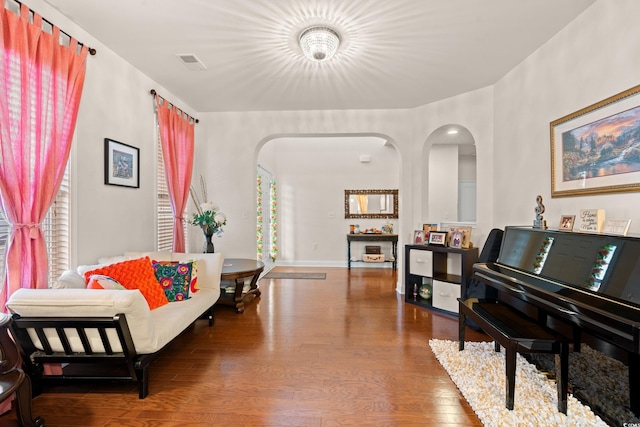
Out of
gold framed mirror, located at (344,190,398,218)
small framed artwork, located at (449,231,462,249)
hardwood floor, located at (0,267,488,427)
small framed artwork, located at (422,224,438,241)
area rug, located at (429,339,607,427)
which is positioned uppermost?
gold framed mirror, located at (344,190,398,218)

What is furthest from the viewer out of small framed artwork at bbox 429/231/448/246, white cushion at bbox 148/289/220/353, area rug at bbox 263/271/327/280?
area rug at bbox 263/271/327/280

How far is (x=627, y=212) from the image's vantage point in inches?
74.5

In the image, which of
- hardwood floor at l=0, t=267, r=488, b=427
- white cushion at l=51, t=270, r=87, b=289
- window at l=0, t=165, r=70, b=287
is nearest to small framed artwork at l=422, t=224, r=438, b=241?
hardwood floor at l=0, t=267, r=488, b=427

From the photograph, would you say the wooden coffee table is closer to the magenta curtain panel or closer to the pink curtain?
the pink curtain

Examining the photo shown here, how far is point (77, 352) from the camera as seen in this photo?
6.12 feet

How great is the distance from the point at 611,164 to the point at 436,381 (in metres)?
1.89

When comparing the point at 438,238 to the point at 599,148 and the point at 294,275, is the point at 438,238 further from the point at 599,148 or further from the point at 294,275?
the point at 294,275

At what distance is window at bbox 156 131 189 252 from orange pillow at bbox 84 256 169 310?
0.97 metres

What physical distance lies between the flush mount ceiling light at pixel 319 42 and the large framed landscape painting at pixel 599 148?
6.45ft

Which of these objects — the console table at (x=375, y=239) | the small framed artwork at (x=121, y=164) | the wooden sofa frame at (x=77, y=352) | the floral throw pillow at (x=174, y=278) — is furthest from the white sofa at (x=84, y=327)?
the console table at (x=375, y=239)

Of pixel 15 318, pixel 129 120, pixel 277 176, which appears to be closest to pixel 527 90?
pixel 129 120

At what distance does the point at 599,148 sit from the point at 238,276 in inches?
130

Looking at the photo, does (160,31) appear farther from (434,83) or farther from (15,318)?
(434,83)

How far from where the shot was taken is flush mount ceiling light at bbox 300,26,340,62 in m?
2.37
